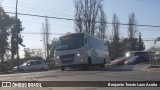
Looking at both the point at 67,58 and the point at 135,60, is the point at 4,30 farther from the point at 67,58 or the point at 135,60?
the point at 67,58

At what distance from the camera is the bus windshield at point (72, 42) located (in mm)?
29797

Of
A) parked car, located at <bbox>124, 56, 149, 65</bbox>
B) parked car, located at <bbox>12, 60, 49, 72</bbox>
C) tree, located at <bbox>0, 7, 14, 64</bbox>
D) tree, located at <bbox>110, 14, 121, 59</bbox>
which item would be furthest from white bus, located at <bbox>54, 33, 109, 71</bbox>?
tree, located at <bbox>110, 14, 121, 59</bbox>

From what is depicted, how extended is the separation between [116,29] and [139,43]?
21.0 m

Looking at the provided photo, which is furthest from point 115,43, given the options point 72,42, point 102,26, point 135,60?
point 72,42

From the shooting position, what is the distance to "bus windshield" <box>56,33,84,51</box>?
29797 millimetres

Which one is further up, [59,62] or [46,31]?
[46,31]

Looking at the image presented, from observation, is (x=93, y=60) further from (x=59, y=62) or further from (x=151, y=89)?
(x=151, y=89)

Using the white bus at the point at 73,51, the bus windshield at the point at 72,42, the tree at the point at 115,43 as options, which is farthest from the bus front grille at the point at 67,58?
the tree at the point at 115,43

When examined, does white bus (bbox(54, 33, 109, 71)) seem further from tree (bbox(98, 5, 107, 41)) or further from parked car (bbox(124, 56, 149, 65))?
tree (bbox(98, 5, 107, 41))

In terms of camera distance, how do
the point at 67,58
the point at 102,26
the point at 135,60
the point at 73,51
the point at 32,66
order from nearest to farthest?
the point at 73,51 → the point at 67,58 → the point at 32,66 → the point at 135,60 → the point at 102,26

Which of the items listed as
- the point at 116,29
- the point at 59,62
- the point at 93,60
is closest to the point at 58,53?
the point at 59,62

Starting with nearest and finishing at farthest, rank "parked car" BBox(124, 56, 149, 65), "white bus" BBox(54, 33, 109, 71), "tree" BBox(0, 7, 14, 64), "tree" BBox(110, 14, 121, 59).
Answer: "white bus" BBox(54, 33, 109, 71) < "parked car" BBox(124, 56, 149, 65) < "tree" BBox(0, 7, 14, 64) < "tree" BBox(110, 14, 121, 59)

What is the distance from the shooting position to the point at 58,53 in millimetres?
30234

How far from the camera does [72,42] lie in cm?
3002
